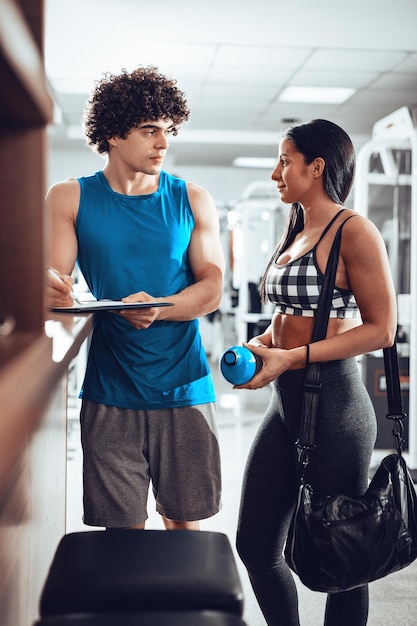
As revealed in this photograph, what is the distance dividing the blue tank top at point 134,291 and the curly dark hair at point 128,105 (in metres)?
0.15

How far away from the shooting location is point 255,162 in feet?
30.6

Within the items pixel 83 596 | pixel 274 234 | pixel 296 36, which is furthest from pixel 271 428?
pixel 274 234

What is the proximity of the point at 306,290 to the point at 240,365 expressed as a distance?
0.23 m

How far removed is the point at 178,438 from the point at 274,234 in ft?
21.0

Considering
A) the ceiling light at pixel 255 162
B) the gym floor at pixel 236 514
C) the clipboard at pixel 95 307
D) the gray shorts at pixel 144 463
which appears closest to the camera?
the clipboard at pixel 95 307

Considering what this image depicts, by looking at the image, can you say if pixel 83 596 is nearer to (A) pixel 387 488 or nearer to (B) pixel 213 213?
(A) pixel 387 488

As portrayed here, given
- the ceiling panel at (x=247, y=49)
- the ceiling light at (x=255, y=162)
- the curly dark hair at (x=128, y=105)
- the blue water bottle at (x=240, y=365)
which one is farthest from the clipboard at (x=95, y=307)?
the ceiling light at (x=255, y=162)

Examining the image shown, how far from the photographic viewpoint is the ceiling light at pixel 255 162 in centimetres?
901

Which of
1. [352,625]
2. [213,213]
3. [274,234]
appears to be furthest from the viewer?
[274,234]

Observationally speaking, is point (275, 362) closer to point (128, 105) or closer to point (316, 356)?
point (316, 356)

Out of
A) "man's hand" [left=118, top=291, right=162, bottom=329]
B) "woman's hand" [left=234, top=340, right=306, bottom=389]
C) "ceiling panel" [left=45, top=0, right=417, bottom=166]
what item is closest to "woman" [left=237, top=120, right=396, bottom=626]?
"woman's hand" [left=234, top=340, right=306, bottom=389]

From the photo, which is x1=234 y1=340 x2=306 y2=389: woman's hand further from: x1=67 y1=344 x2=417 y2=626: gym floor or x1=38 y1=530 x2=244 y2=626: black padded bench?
x1=67 y1=344 x2=417 y2=626: gym floor

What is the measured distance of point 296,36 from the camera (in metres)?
4.40

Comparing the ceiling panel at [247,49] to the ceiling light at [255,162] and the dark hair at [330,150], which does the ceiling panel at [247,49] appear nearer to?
the ceiling light at [255,162]
